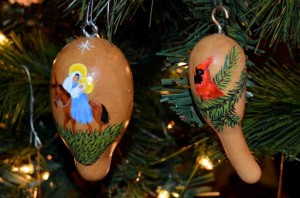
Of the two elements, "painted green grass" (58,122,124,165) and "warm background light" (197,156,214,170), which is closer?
"painted green grass" (58,122,124,165)

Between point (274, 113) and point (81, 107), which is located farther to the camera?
point (274, 113)

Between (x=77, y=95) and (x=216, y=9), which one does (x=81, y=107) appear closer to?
(x=77, y=95)

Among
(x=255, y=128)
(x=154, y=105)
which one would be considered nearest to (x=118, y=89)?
(x=255, y=128)

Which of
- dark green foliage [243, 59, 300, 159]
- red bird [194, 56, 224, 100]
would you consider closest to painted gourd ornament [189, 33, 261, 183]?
red bird [194, 56, 224, 100]

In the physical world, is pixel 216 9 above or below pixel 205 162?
above

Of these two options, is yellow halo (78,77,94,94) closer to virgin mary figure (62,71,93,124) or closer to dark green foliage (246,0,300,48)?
virgin mary figure (62,71,93,124)

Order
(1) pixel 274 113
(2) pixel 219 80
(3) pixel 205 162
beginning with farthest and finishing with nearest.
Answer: (3) pixel 205 162
(1) pixel 274 113
(2) pixel 219 80

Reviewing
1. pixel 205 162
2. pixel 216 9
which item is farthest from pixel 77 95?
pixel 205 162

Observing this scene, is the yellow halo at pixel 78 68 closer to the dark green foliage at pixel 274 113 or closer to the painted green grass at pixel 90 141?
the painted green grass at pixel 90 141
